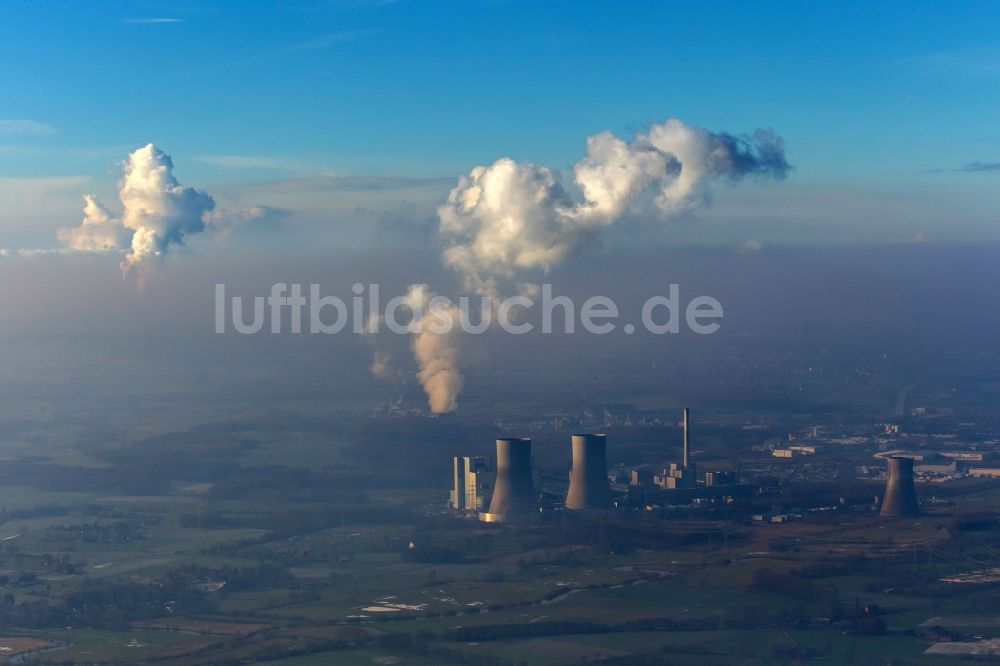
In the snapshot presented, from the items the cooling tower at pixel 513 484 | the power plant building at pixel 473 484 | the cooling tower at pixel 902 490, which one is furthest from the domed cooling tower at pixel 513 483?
the cooling tower at pixel 902 490

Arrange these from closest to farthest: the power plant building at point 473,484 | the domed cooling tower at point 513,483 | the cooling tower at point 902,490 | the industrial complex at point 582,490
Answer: the domed cooling tower at point 513,483 → the industrial complex at point 582,490 → the cooling tower at point 902,490 → the power plant building at point 473,484

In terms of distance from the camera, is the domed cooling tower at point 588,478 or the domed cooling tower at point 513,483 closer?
the domed cooling tower at point 513,483

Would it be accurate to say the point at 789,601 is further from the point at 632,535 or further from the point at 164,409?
the point at 164,409

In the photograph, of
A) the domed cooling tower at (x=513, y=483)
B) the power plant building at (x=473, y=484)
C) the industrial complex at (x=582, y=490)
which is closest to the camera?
the domed cooling tower at (x=513, y=483)

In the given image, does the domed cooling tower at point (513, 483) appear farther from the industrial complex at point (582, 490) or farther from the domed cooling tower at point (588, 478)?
the domed cooling tower at point (588, 478)

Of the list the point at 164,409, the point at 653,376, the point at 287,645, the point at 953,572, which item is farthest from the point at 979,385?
the point at 287,645

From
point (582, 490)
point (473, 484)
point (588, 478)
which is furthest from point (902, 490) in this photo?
point (473, 484)

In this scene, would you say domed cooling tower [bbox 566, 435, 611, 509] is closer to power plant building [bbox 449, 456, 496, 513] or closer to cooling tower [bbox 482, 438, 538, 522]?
cooling tower [bbox 482, 438, 538, 522]
